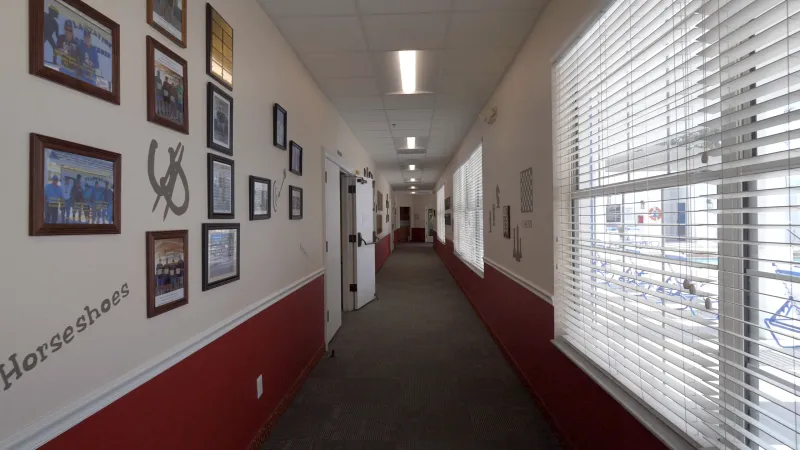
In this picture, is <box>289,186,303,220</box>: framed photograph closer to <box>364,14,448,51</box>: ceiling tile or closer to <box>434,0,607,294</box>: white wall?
<box>364,14,448,51</box>: ceiling tile

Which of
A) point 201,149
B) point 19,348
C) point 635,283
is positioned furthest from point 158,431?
point 635,283

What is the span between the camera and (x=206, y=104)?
6.18 ft

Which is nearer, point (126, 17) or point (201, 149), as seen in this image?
point (126, 17)

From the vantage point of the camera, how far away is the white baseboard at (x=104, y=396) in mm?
997

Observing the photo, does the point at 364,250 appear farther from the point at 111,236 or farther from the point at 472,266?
the point at 111,236

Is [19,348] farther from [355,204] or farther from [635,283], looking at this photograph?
[355,204]

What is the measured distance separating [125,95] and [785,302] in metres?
2.10

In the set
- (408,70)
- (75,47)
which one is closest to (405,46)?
(408,70)

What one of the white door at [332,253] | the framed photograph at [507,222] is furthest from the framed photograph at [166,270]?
the framed photograph at [507,222]

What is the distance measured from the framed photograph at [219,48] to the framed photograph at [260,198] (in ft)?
1.89

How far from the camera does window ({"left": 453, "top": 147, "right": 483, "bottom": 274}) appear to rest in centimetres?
573

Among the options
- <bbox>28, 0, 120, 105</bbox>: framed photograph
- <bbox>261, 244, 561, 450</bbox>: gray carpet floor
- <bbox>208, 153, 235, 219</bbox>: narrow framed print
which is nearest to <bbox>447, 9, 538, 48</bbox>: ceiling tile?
<bbox>208, 153, 235, 219</bbox>: narrow framed print

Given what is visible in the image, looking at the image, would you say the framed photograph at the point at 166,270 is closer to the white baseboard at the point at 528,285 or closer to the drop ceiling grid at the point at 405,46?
the drop ceiling grid at the point at 405,46

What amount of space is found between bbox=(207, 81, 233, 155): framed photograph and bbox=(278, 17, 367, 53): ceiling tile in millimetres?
1050
